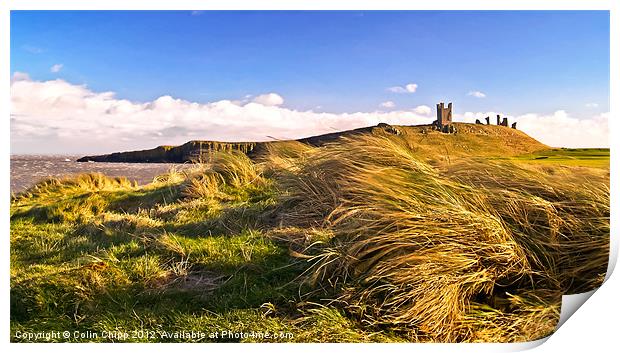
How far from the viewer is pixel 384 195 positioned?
2986 millimetres

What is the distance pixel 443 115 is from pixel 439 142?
201mm

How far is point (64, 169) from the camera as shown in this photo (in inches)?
139

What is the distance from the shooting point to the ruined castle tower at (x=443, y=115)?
3355mm

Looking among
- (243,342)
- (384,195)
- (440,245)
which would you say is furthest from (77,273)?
(440,245)

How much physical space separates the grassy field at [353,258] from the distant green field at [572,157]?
0.01m

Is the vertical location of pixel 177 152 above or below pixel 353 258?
above

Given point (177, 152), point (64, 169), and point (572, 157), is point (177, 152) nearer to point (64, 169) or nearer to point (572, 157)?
point (64, 169)

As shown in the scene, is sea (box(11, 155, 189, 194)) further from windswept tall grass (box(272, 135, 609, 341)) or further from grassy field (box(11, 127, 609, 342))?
windswept tall grass (box(272, 135, 609, 341))

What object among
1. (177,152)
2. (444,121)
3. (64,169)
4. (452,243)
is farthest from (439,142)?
(64,169)

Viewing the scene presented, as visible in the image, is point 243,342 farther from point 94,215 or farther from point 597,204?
point 597,204

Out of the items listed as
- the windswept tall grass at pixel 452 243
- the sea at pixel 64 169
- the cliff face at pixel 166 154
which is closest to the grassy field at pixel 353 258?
the windswept tall grass at pixel 452 243

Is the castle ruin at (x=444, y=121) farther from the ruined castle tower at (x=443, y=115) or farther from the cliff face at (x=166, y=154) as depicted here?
the cliff face at (x=166, y=154)

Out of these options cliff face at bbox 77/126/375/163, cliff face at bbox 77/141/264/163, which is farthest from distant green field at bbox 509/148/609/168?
cliff face at bbox 77/141/264/163

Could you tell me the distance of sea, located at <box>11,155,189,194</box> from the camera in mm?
3242
